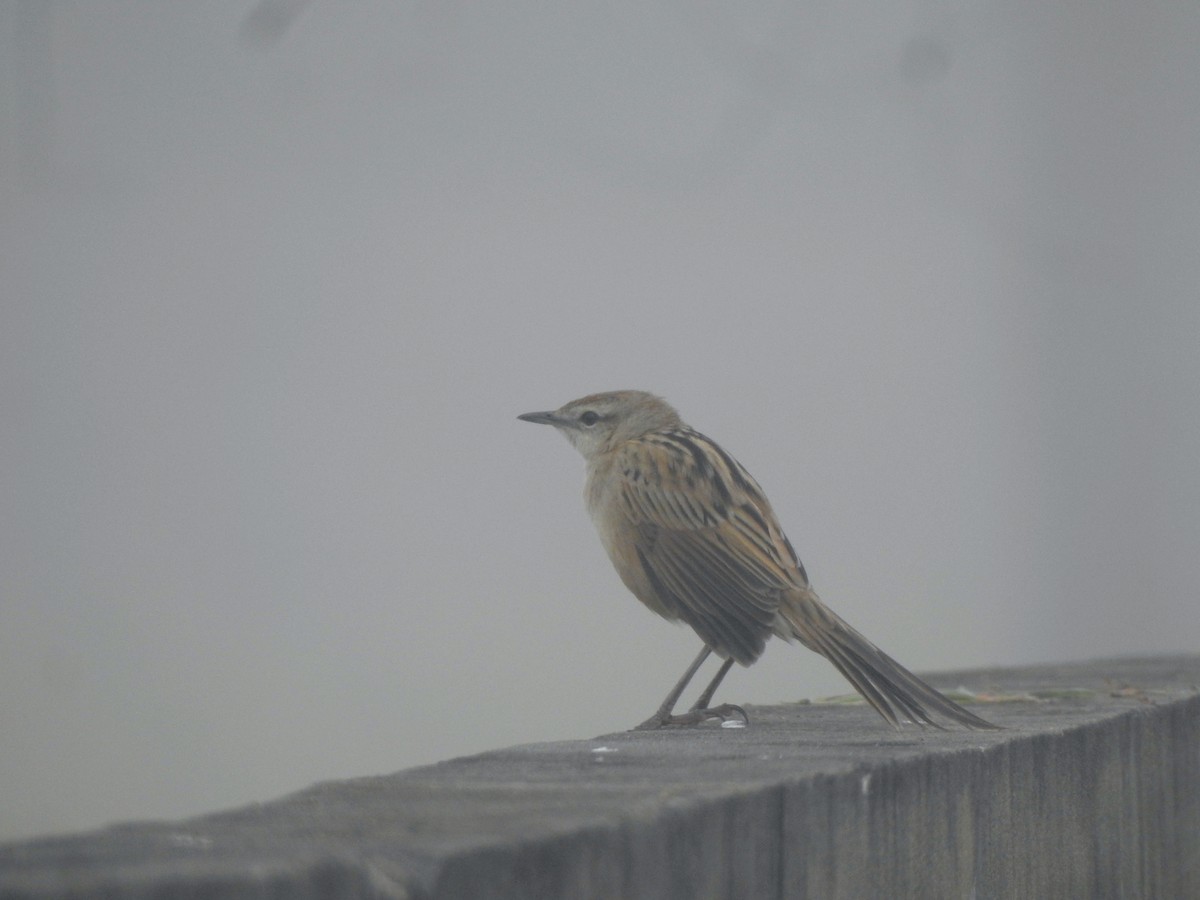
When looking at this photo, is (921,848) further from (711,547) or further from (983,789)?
(711,547)

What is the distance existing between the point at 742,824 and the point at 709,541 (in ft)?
10.2

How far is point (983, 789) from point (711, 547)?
2.36 metres

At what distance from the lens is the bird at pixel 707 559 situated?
5.17 meters

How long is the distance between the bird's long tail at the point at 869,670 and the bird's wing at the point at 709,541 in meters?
0.12

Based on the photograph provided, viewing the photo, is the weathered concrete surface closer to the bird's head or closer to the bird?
the bird

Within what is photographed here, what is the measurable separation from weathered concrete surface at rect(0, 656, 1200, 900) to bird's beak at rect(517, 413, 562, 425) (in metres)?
2.48

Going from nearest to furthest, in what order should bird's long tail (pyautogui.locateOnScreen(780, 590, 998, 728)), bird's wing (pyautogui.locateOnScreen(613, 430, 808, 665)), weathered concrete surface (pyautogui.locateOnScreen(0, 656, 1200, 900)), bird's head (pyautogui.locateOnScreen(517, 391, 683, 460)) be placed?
weathered concrete surface (pyautogui.locateOnScreen(0, 656, 1200, 900)), bird's long tail (pyautogui.locateOnScreen(780, 590, 998, 728)), bird's wing (pyautogui.locateOnScreen(613, 430, 808, 665)), bird's head (pyautogui.locateOnScreen(517, 391, 683, 460))

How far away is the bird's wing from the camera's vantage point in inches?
211

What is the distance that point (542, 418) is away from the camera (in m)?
7.11

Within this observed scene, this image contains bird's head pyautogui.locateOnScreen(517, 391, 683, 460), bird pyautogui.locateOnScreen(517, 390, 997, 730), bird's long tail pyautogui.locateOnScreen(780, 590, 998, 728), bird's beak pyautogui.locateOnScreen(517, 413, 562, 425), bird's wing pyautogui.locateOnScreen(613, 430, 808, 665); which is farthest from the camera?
bird's beak pyautogui.locateOnScreen(517, 413, 562, 425)

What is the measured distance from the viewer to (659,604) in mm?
5785

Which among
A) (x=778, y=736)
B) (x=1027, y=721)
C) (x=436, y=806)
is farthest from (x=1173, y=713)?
(x=436, y=806)

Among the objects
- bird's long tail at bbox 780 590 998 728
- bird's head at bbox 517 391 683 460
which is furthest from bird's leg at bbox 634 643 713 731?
bird's head at bbox 517 391 683 460

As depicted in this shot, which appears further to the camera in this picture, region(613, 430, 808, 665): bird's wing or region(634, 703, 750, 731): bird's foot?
region(613, 430, 808, 665): bird's wing
